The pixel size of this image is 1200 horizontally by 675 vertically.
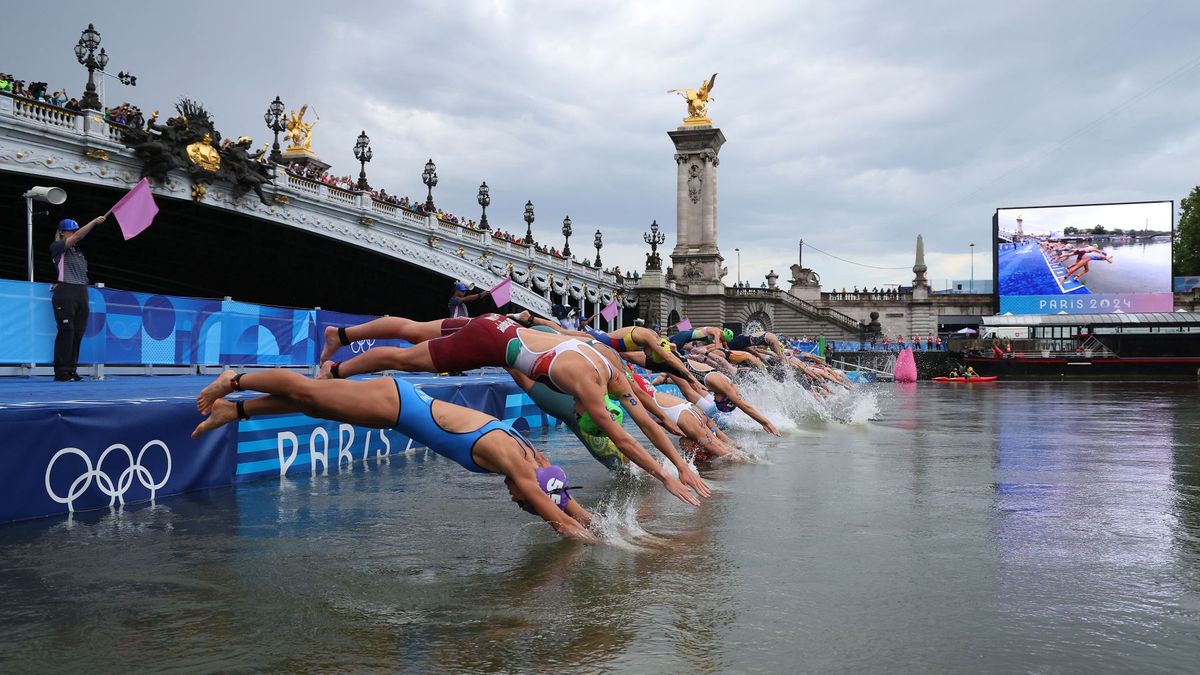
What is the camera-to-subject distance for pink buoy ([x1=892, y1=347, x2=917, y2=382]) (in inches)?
2033

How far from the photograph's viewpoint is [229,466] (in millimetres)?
9938

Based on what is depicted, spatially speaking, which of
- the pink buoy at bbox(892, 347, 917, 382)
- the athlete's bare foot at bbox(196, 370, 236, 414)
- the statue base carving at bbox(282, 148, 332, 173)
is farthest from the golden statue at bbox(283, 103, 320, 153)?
the athlete's bare foot at bbox(196, 370, 236, 414)

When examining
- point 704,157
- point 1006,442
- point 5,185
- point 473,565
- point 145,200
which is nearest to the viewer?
point 473,565

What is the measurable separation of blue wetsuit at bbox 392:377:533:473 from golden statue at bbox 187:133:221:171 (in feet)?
110

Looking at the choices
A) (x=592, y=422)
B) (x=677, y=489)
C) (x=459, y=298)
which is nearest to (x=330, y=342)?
(x=592, y=422)

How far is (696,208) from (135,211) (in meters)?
66.4

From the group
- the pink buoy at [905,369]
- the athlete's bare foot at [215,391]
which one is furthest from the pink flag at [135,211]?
the pink buoy at [905,369]

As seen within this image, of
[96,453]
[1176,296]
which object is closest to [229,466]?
[96,453]

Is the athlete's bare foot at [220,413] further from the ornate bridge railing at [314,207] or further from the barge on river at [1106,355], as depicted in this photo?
the barge on river at [1106,355]

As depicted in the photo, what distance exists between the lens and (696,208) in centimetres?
7962

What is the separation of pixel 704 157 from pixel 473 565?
74.9m

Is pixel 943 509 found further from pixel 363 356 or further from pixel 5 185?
pixel 5 185

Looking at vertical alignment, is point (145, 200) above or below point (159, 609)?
above

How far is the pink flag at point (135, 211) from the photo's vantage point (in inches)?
623
